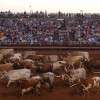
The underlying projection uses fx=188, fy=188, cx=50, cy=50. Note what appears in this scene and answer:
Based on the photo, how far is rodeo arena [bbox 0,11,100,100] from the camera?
899 centimetres

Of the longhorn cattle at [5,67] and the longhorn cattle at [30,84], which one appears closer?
the longhorn cattle at [30,84]

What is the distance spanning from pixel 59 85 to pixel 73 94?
145 centimetres

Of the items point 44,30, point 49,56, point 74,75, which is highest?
point 44,30

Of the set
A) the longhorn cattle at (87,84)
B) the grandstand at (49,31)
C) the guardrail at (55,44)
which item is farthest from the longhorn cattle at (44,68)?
the guardrail at (55,44)

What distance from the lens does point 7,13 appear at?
31.7 m

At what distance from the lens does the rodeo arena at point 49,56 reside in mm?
8992

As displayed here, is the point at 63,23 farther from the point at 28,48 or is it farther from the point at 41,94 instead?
the point at 41,94

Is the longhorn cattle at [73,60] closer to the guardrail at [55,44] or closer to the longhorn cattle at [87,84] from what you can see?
the longhorn cattle at [87,84]

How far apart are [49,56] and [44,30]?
12882 millimetres

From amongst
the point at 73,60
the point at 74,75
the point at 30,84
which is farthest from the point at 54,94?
the point at 73,60

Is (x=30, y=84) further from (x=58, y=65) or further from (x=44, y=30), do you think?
(x=44, y=30)

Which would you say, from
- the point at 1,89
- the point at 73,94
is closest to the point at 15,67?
the point at 1,89

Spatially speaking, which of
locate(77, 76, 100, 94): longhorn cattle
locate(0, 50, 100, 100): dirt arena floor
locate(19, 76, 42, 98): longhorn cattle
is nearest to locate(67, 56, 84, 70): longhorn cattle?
locate(0, 50, 100, 100): dirt arena floor

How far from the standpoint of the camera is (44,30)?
26.8 meters
